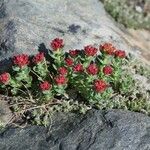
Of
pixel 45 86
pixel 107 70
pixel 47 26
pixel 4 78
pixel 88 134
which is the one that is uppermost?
pixel 107 70

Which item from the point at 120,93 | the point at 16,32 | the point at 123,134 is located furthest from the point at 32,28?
the point at 123,134

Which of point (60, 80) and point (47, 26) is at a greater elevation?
point (47, 26)

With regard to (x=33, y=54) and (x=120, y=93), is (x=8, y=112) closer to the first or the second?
(x=33, y=54)

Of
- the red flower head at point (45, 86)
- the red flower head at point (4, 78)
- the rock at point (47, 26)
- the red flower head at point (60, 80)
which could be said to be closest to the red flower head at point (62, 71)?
the red flower head at point (60, 80)

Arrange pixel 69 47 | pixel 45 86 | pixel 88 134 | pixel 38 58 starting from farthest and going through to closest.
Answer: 1. pixel 69 47
2. pixel 38 58
3. pixel 45 86
4. pixel 88 134

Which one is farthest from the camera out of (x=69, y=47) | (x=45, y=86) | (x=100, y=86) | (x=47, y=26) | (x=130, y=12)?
(x=130, y=12)

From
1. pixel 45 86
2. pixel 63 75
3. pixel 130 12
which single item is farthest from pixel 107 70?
pixel 130 12

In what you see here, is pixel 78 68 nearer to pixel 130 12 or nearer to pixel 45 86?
pixel 45 86
